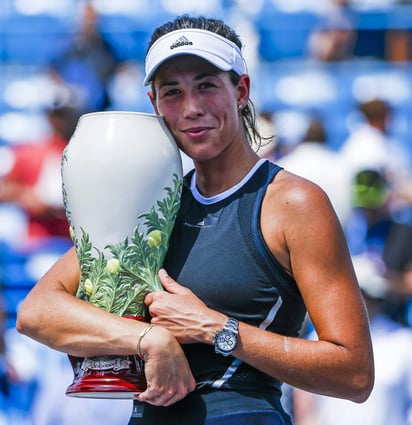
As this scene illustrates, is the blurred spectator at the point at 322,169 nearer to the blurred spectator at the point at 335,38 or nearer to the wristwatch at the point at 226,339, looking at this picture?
the blurred spectator at the point at 335,38

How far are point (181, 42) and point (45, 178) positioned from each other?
425 cm

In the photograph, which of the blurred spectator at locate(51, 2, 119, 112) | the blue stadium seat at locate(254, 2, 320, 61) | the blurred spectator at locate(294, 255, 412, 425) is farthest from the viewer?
the blue stadium seat at locate(254, 2, 320, 61)

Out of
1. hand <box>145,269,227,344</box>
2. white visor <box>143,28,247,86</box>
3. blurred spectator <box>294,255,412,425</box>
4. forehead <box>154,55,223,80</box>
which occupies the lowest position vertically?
blurred spectator <box>294,255,412,425</box>

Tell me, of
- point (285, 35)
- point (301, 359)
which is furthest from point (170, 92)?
point (285, 35)

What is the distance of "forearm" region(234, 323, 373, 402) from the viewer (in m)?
2.32

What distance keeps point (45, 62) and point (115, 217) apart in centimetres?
670

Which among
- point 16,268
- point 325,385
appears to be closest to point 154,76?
point 325,385

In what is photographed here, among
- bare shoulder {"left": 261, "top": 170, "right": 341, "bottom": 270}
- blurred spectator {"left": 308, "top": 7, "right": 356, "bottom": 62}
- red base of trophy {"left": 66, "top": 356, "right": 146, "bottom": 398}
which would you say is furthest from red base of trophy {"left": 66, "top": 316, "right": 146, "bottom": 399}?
blurred spectator {"left": 308, "top": 7, "right": 356, "bottom": 62}

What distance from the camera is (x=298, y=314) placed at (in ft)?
8.09

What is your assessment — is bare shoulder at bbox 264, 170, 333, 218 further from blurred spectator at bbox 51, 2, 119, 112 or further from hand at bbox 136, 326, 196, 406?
blurred spectator at bbox 51, 2, 119, 112

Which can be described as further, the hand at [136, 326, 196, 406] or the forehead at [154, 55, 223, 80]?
the forehead at [154, 55, 223, 80]

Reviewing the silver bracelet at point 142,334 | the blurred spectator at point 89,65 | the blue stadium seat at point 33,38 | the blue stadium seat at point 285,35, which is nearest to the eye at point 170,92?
the silver bracelet at point 142,334

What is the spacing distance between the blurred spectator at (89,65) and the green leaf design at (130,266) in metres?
5.29

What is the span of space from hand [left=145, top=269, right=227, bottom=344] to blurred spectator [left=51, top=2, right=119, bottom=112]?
17.6ft
